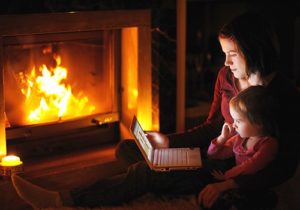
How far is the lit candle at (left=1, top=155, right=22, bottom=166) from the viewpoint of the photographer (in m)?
2.59

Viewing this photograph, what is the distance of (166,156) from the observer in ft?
7.67

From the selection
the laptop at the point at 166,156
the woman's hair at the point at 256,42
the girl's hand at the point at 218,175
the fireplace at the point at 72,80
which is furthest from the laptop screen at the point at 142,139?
the fireplace at the point at 72,80

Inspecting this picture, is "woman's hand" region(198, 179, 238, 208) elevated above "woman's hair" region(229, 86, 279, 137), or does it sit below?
below

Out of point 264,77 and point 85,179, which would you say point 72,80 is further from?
point 264,77

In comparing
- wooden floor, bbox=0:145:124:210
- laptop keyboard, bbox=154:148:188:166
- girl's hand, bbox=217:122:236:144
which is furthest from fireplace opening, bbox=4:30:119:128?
girl's hand, bbox=217:122:236:144

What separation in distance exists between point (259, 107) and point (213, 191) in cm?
34

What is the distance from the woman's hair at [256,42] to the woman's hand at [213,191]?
405 millimetres

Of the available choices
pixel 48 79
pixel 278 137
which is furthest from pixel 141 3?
pixel 278 137

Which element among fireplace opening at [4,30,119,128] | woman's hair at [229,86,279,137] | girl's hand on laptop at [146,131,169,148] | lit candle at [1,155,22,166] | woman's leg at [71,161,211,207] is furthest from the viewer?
fireplace opening at [4,30,119,128]

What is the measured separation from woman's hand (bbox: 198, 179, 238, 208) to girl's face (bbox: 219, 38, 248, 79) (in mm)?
392

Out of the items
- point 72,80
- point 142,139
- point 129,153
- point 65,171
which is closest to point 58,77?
point 72,80

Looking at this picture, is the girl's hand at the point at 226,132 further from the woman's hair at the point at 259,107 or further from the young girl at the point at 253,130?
the woman's hair at the point at 259,107

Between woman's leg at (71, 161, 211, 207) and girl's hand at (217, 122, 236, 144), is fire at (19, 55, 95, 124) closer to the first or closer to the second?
woman's leg at (71, 161, 211, 207)

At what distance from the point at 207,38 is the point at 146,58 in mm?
976
